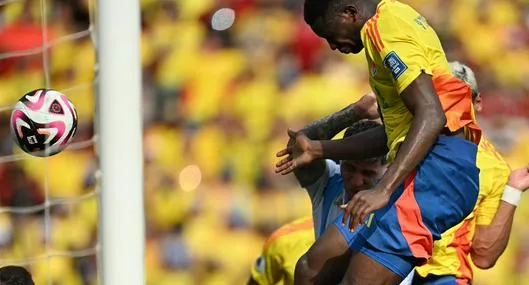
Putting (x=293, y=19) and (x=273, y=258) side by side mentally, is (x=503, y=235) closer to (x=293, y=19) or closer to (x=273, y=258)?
(x=273, y=258)

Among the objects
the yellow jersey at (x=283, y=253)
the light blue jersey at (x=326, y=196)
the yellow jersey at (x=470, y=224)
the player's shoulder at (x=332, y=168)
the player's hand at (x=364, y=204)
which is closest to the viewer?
the player's hand at (x=364, y=204)

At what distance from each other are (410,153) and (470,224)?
86 centimetres

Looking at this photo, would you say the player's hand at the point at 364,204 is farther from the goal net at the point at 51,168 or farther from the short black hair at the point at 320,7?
the goal net at the point at 51,168

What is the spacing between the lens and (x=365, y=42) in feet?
8.63

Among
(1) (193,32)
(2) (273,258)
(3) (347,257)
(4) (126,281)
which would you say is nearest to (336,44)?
(3) (347,257)

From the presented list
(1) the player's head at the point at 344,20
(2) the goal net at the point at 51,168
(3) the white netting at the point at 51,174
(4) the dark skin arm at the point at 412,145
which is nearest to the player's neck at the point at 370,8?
(1) the player's head at the point at 344,20

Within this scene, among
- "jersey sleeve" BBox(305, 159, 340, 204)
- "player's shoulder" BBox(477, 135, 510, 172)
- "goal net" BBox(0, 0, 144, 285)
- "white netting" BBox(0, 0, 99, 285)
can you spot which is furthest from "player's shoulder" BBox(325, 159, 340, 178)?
"white netting" BBox(0, 0, 99, 285)

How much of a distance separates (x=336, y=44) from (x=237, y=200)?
2664 mm

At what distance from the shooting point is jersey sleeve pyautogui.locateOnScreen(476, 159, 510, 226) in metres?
3.25

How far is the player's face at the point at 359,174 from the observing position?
132 inches

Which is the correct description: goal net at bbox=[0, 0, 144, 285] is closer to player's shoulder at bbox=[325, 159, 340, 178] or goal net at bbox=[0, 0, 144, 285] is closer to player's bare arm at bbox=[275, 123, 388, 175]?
player's shoulder at bbox=[325, 159, 340, 178]

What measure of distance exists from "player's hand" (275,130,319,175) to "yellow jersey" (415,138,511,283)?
0.49m

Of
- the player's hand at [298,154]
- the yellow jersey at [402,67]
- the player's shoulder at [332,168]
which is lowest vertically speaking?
the player's shoulder at [332,168]

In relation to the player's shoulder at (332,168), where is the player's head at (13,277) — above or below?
below
